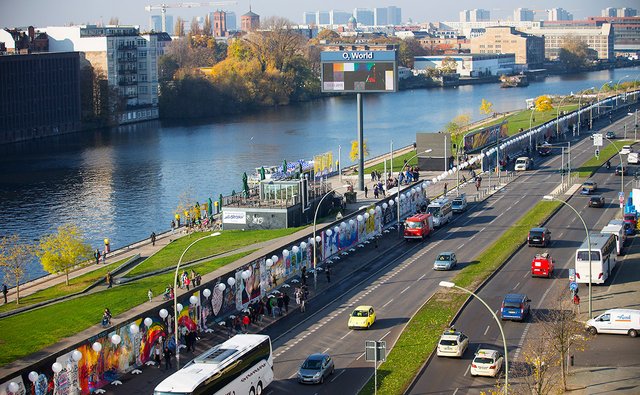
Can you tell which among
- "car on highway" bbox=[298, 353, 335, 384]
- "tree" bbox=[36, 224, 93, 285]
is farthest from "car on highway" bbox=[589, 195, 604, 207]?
"car on highway" bbox=[298, 353, 335, 384]

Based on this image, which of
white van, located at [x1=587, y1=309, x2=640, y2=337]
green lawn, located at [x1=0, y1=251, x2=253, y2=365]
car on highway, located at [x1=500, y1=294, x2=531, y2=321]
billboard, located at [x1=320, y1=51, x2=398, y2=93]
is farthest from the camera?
billboard, located at [x1=320, y1=51, x2=398, y2=93]

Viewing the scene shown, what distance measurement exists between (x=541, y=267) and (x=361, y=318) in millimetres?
15588

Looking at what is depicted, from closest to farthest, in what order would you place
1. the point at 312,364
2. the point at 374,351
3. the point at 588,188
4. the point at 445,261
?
the point at 374,351
the point at 312,364
the point at 445,261
the point at 588,188

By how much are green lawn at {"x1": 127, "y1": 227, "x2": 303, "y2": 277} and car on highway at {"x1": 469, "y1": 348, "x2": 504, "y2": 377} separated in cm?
3191

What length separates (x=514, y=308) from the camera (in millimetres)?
57312

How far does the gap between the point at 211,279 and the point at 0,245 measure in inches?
1197

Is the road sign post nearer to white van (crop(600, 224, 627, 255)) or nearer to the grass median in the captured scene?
the grass median

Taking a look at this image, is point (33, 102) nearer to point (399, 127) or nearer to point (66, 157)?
point (66, 157)

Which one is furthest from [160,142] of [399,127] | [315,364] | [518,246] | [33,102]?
[315,364]

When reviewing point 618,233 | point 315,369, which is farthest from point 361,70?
point 315,369

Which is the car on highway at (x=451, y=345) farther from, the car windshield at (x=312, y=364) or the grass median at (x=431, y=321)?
the car windshield at (x=312, y=364)

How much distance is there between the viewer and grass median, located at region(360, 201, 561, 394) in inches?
1893

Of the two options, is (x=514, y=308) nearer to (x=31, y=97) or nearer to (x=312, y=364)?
(x=312, y=364)

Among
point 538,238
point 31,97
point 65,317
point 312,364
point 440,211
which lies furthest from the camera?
point 31,97
